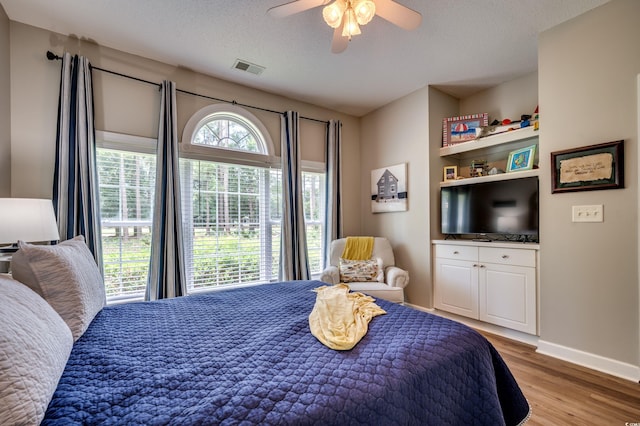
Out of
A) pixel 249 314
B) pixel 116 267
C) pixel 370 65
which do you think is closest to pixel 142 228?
pixel 116 267

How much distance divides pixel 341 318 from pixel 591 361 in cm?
223

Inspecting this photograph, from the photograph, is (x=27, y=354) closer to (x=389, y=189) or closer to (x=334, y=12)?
(x=334, y=12)

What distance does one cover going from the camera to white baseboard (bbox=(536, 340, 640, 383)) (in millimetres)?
2041

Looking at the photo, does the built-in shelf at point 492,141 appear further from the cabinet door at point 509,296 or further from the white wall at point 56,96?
the white wall at point 56,96

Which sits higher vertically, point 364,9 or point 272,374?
point 364,9

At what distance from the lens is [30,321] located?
0.87 m

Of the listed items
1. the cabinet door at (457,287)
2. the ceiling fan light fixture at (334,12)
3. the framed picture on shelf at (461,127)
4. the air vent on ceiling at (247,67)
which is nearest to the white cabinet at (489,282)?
the cabinet door at (457,287)

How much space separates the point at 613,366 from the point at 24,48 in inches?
201

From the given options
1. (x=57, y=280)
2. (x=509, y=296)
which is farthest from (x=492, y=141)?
(x=57, y=280)

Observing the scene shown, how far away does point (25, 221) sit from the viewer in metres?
1.66

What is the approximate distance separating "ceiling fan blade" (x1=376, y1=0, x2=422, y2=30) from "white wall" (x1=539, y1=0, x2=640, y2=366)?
1571mm

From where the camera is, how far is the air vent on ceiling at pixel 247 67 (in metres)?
2.87

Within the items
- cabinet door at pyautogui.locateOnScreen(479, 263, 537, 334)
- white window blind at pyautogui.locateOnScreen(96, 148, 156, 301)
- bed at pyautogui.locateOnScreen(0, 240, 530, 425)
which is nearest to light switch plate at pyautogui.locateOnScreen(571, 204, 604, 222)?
cabinet door at pyautogui.locateOnScreen(479, 263, 537, 334)

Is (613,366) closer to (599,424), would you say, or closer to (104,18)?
(599,424)
